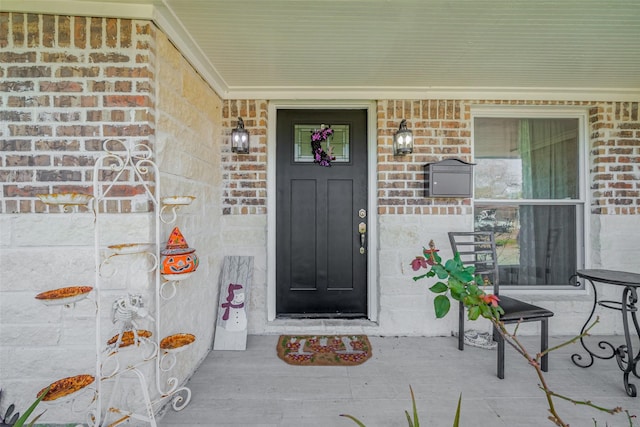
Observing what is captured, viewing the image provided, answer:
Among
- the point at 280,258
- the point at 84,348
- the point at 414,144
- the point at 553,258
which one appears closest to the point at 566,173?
the point at 553,258

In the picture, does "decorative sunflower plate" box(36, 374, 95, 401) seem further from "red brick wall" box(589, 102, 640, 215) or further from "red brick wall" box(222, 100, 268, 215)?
"red brick wall" box(589, 102, 640, 215)

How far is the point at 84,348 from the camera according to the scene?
5.91 ft

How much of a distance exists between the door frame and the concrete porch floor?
0.50 meters

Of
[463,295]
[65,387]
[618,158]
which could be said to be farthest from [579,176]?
[65,387]

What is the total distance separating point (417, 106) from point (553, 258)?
2.00m

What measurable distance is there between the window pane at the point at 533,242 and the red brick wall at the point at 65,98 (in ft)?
10.1

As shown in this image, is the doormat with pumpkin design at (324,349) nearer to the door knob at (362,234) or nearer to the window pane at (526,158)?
the door knob at (362,234)

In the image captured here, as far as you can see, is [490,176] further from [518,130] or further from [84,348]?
[84,348]

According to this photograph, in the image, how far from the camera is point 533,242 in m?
3.14

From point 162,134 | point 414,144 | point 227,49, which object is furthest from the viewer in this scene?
point 414,144

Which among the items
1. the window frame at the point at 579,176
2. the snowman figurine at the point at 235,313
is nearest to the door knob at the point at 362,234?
the window frame at the point at 579,176

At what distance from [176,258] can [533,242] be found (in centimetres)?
320

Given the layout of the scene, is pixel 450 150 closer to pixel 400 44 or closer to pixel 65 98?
pixel 400 44

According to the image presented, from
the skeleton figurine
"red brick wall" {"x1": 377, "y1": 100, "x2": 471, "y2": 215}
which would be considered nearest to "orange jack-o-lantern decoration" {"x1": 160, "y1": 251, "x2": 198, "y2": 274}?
the skeleton figurine
